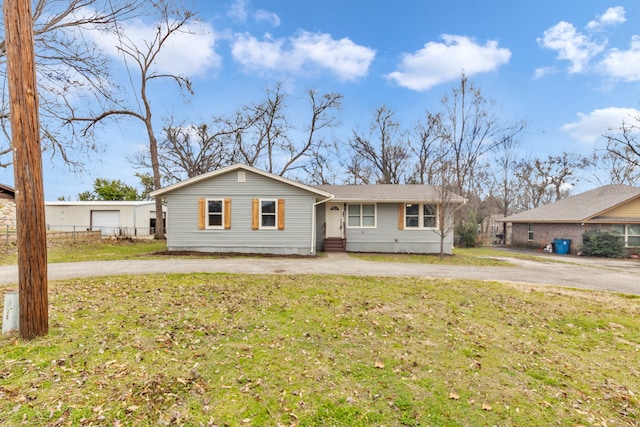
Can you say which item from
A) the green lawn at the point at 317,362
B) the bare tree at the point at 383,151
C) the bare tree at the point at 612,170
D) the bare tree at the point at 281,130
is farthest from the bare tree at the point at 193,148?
the bare tree at the point at 612,170

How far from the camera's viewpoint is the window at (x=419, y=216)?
15.3 meters

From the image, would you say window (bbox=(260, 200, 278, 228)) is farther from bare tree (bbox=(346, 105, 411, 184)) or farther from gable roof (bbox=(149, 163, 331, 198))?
bare tree (bbox=(346, 105, 411, 184))

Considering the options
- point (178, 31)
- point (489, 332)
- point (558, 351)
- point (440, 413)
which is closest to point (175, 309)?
point (440, 413)

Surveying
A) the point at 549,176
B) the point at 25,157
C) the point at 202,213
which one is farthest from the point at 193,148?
the point at 549,176

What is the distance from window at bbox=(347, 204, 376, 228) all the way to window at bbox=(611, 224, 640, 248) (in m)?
14.6

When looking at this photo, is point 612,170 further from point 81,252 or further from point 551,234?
point 81,252

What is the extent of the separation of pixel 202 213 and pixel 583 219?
21.6m

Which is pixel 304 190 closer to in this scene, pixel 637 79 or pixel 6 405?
pixel 6 405

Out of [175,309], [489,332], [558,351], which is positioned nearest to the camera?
[558,351]

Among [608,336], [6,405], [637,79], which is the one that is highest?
[637,79]

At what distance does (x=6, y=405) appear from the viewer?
260 centimetres

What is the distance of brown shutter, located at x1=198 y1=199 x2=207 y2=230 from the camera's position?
13.4 m

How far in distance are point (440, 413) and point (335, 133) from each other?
28.6 m

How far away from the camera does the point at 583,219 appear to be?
1869 cm
